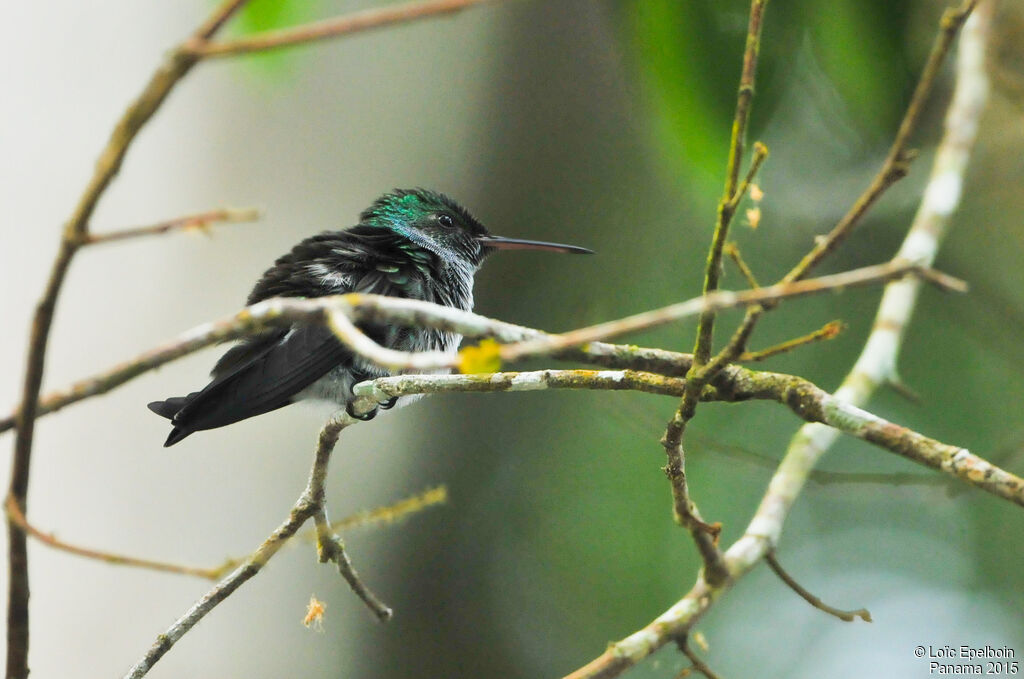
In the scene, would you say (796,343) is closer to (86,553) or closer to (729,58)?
(86,553)

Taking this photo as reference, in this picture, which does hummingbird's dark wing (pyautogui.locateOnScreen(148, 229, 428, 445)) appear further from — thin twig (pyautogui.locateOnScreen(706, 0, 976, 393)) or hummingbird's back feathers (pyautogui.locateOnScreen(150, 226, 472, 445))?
thin twig (pyautogui.locateOnScreen(706, 0, 976, 393))

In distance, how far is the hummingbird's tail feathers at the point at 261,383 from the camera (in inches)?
137

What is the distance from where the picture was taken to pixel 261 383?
3.56 m

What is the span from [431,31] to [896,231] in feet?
11.8

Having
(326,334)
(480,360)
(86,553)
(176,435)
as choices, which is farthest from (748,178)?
(176,435)

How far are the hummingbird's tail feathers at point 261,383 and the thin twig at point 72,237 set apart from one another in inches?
83.0

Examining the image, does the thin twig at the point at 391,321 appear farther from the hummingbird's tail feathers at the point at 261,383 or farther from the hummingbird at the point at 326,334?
the hummingbird's tail feathers at the point at 261,383

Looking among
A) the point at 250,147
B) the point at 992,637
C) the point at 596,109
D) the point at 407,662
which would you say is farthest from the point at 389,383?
the point at 992,637

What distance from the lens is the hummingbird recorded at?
3.53 metres

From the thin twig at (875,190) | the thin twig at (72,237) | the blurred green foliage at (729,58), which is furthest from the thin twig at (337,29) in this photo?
the blurred green foliage at (729,58)

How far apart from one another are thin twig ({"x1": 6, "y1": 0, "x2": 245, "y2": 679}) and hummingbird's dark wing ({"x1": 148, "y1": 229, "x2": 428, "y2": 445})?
2.11 metres

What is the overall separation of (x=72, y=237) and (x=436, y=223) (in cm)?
370

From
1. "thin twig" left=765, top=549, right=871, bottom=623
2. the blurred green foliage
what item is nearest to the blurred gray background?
the blurred green foliage

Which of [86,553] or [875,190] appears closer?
[86,553]
